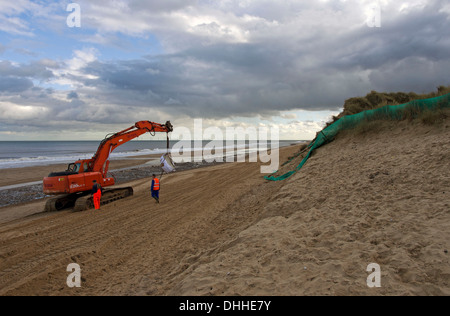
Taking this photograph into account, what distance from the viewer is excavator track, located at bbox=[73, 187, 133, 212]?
501 inches

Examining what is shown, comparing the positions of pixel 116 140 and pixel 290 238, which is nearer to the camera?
pixel 290 238

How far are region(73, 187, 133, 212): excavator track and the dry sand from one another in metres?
1.00

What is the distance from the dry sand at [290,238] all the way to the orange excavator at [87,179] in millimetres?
1343

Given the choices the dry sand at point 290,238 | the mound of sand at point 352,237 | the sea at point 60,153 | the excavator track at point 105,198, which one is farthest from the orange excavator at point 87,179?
the sea at point 60,153

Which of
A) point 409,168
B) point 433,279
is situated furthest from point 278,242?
point 409,168

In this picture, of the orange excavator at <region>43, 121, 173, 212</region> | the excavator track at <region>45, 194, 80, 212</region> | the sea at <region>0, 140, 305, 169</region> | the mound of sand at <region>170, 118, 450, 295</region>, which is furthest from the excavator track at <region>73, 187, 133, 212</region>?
the sea at <region>0, 140, 305, 169</region>

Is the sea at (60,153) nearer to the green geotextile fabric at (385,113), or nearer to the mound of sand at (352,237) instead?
the green geotextile fabric at (385,113)

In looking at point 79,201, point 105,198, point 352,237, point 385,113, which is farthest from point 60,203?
point 385,113

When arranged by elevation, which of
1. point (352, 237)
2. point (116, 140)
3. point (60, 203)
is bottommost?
point (60, 203)

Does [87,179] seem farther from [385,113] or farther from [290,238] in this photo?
[385,113]

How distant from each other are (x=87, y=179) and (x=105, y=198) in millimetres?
1340

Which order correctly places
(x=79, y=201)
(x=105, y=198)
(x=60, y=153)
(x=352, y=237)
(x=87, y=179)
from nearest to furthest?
(x=352, y=237), (x=79, y=201), (x=87, y=179), (x=105, y=198), (x=60, y=153)

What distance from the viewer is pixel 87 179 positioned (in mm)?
13500

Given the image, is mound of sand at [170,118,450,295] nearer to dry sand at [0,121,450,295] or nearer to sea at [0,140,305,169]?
dry sand at [0,121,450,295]
